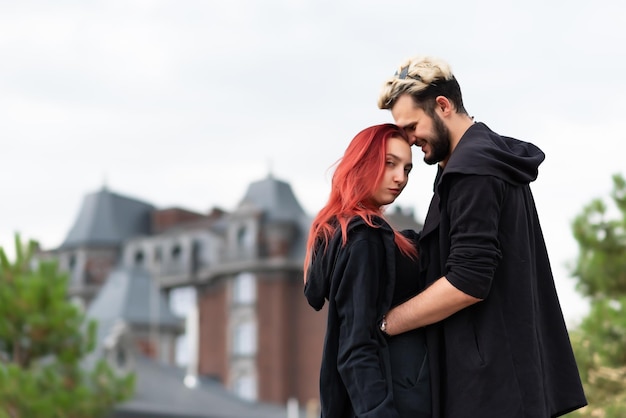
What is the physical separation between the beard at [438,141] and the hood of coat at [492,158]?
2.7 inches

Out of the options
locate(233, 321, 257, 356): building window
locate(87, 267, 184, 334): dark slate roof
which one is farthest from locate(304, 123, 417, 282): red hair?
locate(233, 321, 257, 356): building window

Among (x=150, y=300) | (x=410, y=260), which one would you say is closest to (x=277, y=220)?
(x=150, y=300)

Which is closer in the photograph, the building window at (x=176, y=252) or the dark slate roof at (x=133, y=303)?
the dark slate roof at (x=133, y=303)

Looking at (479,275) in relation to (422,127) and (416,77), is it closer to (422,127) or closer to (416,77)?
(422,127)

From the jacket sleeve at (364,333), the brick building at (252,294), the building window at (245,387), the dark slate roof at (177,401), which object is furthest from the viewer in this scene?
the building window at (245,387)

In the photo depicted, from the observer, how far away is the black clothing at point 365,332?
11.0ft

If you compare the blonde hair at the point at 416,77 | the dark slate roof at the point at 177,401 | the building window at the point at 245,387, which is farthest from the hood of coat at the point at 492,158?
the building window at the point at 245,387

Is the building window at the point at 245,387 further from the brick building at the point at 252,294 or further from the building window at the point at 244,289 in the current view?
the building window at the point at 244,289

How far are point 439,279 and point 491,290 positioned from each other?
0.17 metres

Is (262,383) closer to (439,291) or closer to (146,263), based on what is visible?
(146,263)

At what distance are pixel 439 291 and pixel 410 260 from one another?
0.72 ft

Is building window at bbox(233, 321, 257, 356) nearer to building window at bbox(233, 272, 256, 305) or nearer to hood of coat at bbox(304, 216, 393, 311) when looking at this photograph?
building window at bbox(233, 272, 256, 305)

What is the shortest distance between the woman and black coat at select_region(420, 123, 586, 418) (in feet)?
0.30

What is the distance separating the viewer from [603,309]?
39.8 feet
